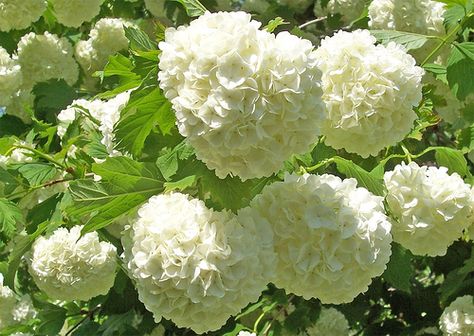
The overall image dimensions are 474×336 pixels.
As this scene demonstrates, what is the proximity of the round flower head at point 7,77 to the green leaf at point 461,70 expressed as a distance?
2.49 m

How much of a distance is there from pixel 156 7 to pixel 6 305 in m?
2.05

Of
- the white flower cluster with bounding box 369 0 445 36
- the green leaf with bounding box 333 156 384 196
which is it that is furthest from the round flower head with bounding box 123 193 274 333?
the white flower cluster with bounding box 369 0 445 36

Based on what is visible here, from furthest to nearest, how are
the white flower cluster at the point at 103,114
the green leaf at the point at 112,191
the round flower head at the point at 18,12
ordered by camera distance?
1. the round flower head at the point at 18,12
2. the white flower cluster at the point at 103,114
3. the green leaf at the point at 112,191

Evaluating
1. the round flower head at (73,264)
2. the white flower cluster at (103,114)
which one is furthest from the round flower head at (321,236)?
the round flower head at (73,264)

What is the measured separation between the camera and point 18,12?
4105 millimetres

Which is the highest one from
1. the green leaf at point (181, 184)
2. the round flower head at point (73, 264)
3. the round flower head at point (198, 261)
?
the green leaf at point (181, 184)

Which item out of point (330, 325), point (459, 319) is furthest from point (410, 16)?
point (330, 325)

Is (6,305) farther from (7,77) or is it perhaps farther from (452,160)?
(452,160)

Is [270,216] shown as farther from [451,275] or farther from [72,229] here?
[451,275]

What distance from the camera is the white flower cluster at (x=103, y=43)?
183 inches

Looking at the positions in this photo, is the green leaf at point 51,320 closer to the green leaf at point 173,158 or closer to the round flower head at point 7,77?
the round flower head at point 7,77

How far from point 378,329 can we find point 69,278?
1925mm

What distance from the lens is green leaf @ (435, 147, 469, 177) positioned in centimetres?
268

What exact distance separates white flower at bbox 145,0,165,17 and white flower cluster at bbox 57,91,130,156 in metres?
1.35
